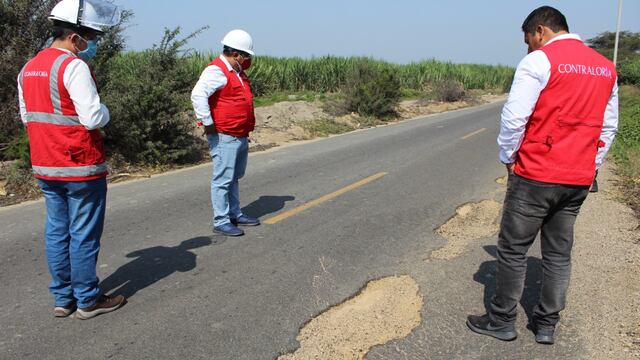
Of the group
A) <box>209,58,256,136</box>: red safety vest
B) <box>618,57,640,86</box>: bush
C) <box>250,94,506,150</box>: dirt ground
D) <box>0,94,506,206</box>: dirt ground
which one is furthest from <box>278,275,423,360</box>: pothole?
<box>618,57,640,86</box>: bush

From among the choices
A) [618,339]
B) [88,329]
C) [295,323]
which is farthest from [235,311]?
[618,339]

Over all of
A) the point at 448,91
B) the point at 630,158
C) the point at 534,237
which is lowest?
the point at 630,158

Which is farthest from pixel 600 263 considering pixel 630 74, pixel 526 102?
pixel 630 74

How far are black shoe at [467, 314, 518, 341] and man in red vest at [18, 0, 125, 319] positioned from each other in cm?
262

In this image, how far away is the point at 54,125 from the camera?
3.25m

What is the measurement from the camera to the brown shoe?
3.58 meters

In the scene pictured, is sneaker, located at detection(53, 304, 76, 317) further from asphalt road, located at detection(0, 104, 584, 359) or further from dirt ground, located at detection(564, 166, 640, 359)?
dirt ground, located at detection(564, 166, 640, 359)

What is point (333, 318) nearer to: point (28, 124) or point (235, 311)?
point (235, 311)

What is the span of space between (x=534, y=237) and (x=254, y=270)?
235 centimetres

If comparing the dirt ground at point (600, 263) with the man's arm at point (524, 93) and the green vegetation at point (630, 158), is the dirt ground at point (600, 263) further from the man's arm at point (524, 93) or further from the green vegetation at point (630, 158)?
the man's arm at point (524, 93)

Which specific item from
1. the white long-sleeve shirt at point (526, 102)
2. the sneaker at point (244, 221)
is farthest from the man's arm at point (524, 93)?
the sneaker at point (244, 221)

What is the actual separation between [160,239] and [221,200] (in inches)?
29.5

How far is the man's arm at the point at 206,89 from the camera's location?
495 centimetres

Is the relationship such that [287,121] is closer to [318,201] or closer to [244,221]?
[318,201]
